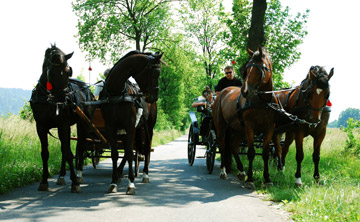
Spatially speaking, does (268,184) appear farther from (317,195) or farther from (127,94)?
(127,94)

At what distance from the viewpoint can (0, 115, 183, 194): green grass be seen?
7.39m

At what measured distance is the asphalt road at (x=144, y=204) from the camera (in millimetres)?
5086

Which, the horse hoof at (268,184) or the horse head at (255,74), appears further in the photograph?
the horse hoof at (268,184)


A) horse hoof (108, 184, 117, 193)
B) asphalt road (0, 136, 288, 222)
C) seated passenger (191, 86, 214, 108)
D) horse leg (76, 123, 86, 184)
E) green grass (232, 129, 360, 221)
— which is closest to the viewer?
green grass (232, 129, 360, 221)

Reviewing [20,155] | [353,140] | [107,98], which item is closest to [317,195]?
[107,98]

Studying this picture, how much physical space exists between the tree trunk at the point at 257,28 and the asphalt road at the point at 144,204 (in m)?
6.51

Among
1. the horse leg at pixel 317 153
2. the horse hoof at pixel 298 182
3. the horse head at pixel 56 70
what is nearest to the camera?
the horse head at pixel 56 70

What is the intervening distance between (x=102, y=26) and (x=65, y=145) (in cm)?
2423

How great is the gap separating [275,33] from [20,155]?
13741mm

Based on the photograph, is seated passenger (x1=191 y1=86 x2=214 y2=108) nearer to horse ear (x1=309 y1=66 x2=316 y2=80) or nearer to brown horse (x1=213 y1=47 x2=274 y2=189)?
brown horse (x1=213 y1=47 x2=274 y2=189)

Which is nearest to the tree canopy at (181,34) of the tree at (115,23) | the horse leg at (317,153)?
the tree at (115,23)

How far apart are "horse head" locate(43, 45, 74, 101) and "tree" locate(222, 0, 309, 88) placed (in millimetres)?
12812

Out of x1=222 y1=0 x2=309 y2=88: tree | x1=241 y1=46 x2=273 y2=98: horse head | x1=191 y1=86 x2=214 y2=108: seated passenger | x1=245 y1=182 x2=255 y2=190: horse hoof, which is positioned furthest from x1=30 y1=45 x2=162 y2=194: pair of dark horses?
x1=222 y1=0 x2=309 y2=88: tree

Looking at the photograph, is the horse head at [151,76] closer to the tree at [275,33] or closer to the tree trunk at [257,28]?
the tree trunk at [257,28]
